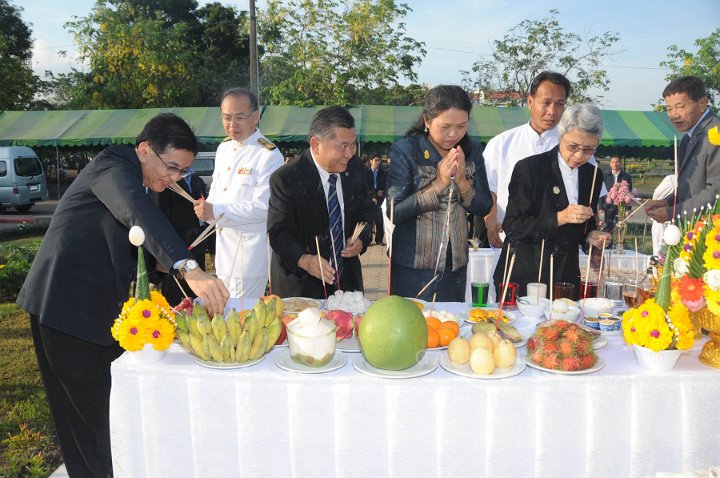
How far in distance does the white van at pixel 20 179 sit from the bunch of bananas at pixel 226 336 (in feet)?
57.4

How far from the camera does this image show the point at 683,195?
12.4 feet

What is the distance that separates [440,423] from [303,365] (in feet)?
1.50

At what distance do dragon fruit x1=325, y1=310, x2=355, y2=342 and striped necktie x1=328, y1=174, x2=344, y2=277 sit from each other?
853 mm

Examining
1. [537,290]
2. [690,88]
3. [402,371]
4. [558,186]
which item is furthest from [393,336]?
[690,88]

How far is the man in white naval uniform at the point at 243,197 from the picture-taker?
131 inches

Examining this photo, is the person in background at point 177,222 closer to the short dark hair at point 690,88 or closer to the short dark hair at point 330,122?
Answer: the short dark hair at point 330,122

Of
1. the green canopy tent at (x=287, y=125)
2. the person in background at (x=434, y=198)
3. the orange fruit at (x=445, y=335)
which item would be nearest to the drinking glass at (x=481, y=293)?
the person in background at (x=434, y=198)

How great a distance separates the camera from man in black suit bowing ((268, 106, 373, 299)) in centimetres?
267

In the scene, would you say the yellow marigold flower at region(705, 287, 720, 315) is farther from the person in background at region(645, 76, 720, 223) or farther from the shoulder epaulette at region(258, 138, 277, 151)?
the shoulder epaulette at region(258, 138, 277, 151)

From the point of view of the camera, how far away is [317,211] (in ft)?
9.16

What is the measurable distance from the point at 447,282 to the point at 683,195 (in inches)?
82.3

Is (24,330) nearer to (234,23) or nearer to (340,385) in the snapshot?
(340,385)

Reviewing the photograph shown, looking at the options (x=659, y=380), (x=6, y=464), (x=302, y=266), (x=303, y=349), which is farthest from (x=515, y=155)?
(x=6, y=464)

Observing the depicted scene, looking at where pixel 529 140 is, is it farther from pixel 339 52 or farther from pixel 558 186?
pixel 339 52
